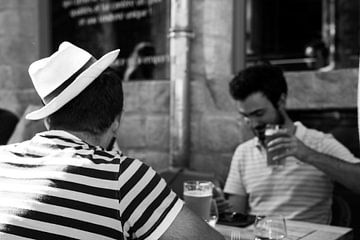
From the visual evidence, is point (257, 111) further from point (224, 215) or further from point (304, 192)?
point (224, 215)

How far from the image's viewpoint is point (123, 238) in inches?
61.6

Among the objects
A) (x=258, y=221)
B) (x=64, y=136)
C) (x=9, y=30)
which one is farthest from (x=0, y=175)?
(x=9, y=30)

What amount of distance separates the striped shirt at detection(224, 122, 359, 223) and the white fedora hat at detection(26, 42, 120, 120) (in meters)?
1.43

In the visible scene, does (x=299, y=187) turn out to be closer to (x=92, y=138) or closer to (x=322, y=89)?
(x=322, y=89)

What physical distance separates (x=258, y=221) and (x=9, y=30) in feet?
11.8

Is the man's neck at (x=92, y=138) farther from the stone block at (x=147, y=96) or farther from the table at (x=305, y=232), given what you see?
the stone block at (x=147, y=96)

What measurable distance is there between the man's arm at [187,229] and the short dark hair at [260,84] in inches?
58.5

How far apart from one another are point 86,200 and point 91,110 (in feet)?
1.06

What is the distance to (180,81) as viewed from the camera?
3865mm

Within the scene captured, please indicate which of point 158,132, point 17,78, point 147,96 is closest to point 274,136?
point 158,132

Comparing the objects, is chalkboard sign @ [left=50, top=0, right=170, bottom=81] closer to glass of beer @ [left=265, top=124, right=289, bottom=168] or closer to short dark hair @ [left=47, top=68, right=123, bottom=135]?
glass of beer @ [left=265, top=124, right=289, bottom=168]

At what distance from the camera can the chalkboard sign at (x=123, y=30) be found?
166 inches

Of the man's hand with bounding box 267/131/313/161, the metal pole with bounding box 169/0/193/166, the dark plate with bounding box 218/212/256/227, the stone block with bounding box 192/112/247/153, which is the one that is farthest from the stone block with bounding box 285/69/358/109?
the dark plate with bounding box 218/212/256/227

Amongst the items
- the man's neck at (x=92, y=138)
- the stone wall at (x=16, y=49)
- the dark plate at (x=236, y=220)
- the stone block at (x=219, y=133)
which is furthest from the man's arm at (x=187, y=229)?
the stone wall at (x=16, y=49)
